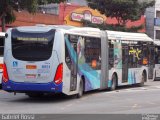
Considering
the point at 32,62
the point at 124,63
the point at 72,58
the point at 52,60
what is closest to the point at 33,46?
the point at 32,62

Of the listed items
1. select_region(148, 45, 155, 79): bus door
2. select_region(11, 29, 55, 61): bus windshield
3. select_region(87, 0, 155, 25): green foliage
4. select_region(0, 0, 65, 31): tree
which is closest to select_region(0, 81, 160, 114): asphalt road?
select_region(11, 29, 55, 61): bus windshield

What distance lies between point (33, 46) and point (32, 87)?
150cm

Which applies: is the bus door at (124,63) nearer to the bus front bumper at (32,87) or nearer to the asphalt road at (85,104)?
the asphalt road at (85,104)

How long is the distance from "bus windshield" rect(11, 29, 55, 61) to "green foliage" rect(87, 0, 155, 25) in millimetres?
26514

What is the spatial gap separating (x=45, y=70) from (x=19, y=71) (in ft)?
3.27

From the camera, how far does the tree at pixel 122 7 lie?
44.7 meters

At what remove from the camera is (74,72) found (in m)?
19.9

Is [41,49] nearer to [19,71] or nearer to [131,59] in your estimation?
[19,71]

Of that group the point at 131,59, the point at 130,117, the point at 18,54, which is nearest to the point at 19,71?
the point at 18,54

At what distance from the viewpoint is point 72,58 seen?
776 inches

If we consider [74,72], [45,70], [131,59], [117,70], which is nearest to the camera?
[45,70]

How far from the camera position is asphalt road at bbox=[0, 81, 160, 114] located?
16031 mm

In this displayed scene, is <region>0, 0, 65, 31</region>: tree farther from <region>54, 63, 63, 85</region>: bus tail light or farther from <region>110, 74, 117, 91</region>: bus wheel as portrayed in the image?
<region>54, 63, 63, 85</region>: bus tail light

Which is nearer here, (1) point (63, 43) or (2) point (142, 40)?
(1) point (63, 43)
